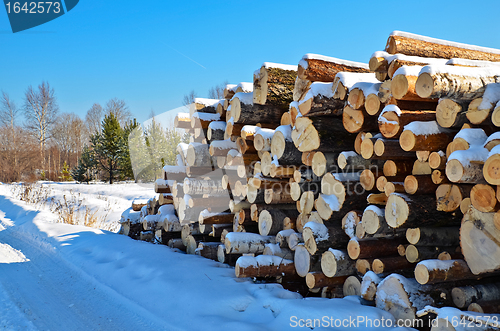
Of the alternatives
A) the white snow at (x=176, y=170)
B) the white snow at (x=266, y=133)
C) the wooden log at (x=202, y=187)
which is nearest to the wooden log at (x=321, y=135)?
the white snow at (x=266, y=133)

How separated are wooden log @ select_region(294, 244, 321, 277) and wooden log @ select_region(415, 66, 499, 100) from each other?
2001mm

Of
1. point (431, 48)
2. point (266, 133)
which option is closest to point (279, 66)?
point (266, 133)

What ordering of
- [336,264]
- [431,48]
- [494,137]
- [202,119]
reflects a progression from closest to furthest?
[494,137], [336,264], [431,48], [202,119]

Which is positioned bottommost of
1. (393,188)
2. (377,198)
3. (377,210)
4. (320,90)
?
(377,210)

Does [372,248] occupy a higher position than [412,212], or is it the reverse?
[412,212]

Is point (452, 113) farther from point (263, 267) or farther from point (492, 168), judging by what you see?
point (263, 267)

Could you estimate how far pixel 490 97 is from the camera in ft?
7.55

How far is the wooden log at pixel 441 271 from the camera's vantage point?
2516 mm

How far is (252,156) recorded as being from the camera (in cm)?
464

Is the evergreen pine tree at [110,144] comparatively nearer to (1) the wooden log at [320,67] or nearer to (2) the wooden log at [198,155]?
(2) the wooden log at [198,155]

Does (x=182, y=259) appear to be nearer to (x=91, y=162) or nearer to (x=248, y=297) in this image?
(x=248, y=297)

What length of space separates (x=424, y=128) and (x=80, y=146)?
48843 millimetres

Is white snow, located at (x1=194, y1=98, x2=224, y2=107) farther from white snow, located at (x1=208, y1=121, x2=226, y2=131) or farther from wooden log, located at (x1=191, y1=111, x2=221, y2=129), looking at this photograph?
white snow, located at (x1=208, y1=121, x2=226, y2=131)

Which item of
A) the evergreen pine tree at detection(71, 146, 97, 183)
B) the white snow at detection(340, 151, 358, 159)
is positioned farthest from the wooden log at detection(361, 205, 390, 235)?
the evergreen pine tree at detection(71, 146, 97, 183)
